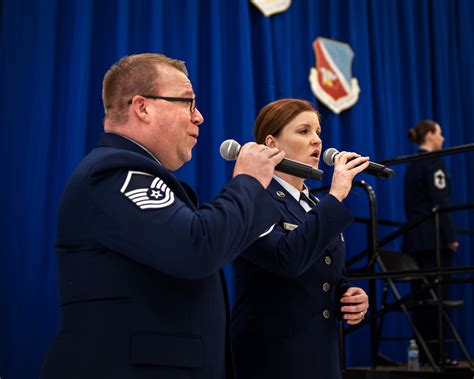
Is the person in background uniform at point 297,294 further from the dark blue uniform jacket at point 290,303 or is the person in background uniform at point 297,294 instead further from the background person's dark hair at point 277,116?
the background person's dark hair at point 277,116

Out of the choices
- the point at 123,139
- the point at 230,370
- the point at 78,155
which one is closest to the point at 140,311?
the point at 230,370

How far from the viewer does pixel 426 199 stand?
16.0ft

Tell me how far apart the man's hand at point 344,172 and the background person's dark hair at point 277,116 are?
0.27m

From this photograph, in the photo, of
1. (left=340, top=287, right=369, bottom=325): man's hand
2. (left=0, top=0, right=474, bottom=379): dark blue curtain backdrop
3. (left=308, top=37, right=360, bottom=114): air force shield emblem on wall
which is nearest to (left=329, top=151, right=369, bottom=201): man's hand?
(left=340, top=287, right=369, bottom=325): man's hand

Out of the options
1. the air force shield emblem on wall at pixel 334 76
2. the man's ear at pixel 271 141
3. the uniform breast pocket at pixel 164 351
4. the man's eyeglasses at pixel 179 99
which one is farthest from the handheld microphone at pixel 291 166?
the air force shield emblem on wall at pixel 334 76

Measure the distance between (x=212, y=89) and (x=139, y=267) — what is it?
3397 mm

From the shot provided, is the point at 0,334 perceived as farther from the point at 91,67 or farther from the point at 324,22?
the point at 324,22

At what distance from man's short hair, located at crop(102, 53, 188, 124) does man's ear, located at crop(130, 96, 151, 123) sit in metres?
0.01

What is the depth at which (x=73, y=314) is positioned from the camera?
122 centimetres

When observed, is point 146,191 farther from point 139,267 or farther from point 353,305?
point 353,305

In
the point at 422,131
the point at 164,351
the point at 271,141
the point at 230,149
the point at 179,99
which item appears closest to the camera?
the point at 164,351

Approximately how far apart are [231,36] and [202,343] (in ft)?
12.5

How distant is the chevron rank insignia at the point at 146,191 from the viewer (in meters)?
1.17

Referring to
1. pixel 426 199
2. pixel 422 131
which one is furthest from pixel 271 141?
pixel 422 131
